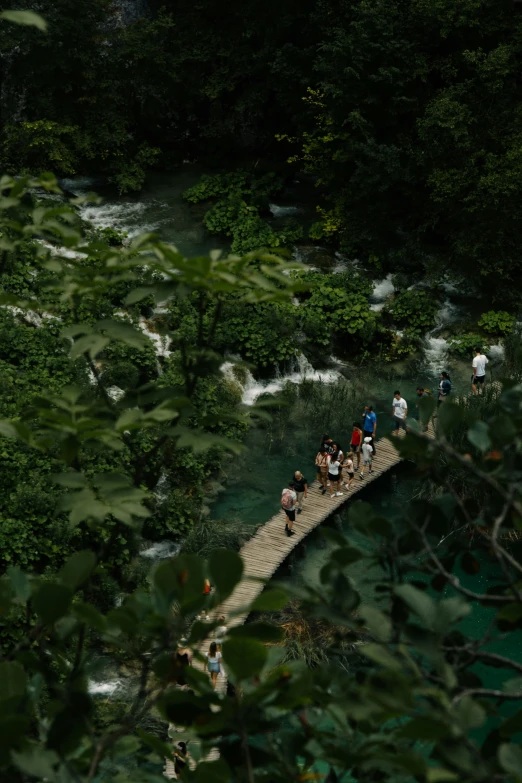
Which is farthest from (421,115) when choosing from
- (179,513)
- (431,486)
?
(179,513)

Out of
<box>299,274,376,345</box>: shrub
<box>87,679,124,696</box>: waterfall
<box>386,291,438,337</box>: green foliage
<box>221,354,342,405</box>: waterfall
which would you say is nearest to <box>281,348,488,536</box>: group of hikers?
<box>221,354,342,405</box>: waterfall

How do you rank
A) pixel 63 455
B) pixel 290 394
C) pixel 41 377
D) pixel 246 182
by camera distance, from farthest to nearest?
pixel 246 182 < pixel 290 394 < pixel 41 377 < pixel 63 455

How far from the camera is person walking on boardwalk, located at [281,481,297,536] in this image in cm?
1331

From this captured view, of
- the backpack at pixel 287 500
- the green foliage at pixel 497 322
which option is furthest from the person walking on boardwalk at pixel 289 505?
the green foliage at pixel 497 322

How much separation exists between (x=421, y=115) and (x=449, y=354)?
183 inches

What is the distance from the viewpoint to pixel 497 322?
59.3 ft

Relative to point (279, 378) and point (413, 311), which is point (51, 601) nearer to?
point (279, 378)

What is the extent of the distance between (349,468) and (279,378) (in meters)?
3.12

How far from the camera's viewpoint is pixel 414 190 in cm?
1916

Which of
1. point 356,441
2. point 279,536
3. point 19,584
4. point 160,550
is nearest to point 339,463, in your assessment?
point 356,441

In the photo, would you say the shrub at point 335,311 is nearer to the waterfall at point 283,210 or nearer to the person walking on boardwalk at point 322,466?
the waterfall at point 283,210

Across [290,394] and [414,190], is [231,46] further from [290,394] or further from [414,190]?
[290,394]

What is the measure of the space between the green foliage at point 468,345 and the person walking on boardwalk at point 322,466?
437 cm

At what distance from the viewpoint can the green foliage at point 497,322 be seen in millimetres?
17969
